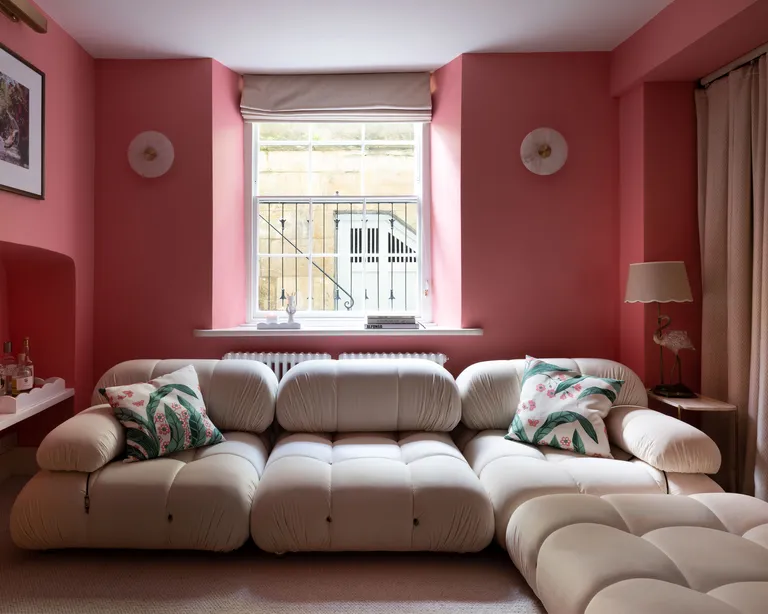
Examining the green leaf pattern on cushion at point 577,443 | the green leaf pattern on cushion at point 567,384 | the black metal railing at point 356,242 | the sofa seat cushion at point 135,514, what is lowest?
the sofa seat cushion at point 135,514

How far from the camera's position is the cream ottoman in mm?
1396

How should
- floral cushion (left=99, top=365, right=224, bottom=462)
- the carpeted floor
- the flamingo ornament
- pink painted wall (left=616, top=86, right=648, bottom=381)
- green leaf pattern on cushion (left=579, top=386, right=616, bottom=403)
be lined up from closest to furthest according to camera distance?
the carpeted floor → floral cushion (left=99, top=365, right=224, bottom=462) → green leaf pattern on cushion (left=579, top=386, right=616, bottom=403) → the flamingo ornament → pink painted wall (left=616, top=86, right=648, bottom=381)

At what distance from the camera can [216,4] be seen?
2873 mm

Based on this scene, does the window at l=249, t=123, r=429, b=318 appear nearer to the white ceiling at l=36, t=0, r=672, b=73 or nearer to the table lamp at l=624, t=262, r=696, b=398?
the white ceiling at l=36, t=0, r=672, b=73

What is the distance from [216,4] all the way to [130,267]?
1.71 metres

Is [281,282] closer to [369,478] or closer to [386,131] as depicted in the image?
[386,131]

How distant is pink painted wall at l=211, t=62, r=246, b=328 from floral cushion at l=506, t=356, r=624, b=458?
2065 mm

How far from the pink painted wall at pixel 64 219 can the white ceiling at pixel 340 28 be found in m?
0.23

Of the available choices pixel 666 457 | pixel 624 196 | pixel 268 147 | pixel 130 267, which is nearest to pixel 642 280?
pixel 624 196

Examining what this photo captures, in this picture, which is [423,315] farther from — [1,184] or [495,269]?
[1,184]

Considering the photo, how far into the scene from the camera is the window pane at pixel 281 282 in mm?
4031

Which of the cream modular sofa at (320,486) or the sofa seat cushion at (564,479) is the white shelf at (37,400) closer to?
the cream modular sofa at (320,486)

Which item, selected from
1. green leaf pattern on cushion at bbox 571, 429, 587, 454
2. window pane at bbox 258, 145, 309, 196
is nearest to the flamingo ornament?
green leaf pattern on cushion at bbox 571, 429, 587, 454

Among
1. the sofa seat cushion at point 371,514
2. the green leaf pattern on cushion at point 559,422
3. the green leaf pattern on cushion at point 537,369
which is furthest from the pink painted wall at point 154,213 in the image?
the green leaf pattern on cushion at point 559,422
